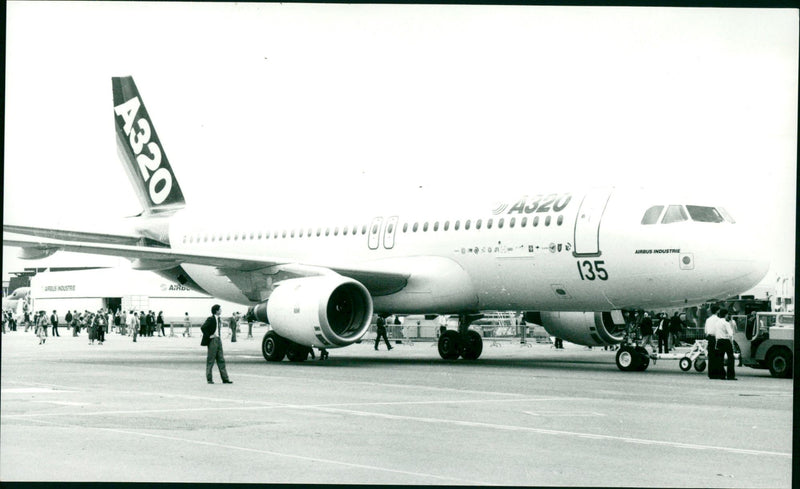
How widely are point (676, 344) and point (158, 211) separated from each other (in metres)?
17.0

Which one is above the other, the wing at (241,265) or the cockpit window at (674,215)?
the cockpit window at (674,215)

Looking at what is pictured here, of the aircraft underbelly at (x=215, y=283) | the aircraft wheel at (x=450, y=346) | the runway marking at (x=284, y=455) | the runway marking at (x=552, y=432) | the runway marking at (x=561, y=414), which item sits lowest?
the runway marking at (x=284, y=455)

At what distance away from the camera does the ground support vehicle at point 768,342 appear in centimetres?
1936

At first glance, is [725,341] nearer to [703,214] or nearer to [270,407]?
[703,214]

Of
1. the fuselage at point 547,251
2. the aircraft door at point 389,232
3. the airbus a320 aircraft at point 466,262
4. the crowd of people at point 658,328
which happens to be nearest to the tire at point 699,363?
the crowd of people at point 658,328

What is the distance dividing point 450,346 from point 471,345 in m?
0.51

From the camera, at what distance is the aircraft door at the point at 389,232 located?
22922mm

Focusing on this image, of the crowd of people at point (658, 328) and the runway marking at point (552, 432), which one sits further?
the crowd of people at point (658, 328)

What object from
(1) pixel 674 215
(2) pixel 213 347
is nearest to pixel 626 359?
(1) pixel 674 215

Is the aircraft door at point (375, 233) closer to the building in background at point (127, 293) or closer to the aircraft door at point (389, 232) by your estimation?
the aircraft door at point (389, 232)

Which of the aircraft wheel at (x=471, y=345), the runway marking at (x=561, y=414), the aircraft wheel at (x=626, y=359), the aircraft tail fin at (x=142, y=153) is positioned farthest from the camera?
the aircraft tail fin at (x=142, y=153)

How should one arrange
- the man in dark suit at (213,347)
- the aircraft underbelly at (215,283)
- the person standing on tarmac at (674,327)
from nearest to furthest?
the man in dark suit at (213,347)
the aircraft underbelly at (215,283)
the person standing on tarmac at (674,327)

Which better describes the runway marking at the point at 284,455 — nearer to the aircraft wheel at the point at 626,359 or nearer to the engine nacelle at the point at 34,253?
the engine nacelle at the point at 34,253

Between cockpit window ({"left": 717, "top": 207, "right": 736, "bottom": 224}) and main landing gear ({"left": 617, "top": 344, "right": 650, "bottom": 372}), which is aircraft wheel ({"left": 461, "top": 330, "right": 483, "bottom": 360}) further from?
cockpit window ({"left": 717, "top": 207, "right": 736, "bottom": 224})
